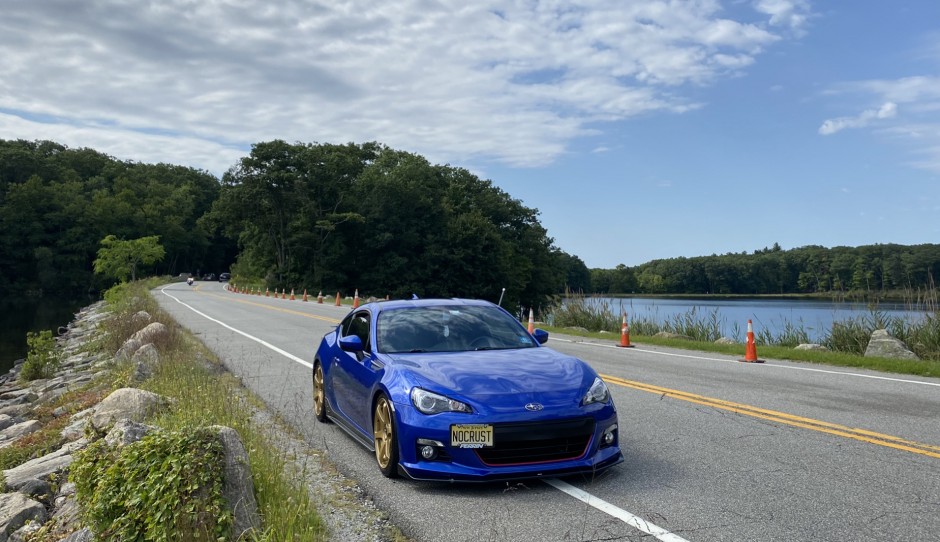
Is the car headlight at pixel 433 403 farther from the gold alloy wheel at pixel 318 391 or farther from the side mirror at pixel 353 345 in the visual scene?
the gold alloy wheel at pixel 318 391

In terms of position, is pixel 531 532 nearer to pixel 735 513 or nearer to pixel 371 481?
pixel 735 513

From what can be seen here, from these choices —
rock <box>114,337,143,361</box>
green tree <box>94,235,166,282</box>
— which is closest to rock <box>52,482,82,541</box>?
rock <box>114,337,143,361</box>

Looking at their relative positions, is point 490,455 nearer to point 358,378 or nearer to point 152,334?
point 358,378

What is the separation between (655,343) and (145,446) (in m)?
16.5

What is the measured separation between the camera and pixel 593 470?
18.2 ft

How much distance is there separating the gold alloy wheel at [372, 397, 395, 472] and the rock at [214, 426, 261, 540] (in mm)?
1324

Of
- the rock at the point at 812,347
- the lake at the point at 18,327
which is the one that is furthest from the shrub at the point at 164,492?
the lake at the point at 18,327

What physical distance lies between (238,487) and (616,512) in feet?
7.96

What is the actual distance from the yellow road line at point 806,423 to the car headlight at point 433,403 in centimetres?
412

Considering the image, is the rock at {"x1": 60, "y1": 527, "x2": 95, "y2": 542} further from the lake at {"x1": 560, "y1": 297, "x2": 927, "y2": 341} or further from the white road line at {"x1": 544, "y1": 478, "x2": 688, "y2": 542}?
the lake at {"x1": 560, "y1": 297, "x2": 927, "y2": 341}

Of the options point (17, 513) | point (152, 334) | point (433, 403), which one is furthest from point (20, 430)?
point (433, 403)

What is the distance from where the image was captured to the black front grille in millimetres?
5305

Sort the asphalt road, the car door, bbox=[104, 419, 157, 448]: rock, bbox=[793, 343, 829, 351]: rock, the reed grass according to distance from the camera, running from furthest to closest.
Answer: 1. bbox=[793, 343, 829, 351]: rock
2. the car door
3. bbox=[104, 419, 157, 448]: rock
4. the asphalt road
5. the reed grass

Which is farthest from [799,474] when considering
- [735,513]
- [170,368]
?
[170,368]
